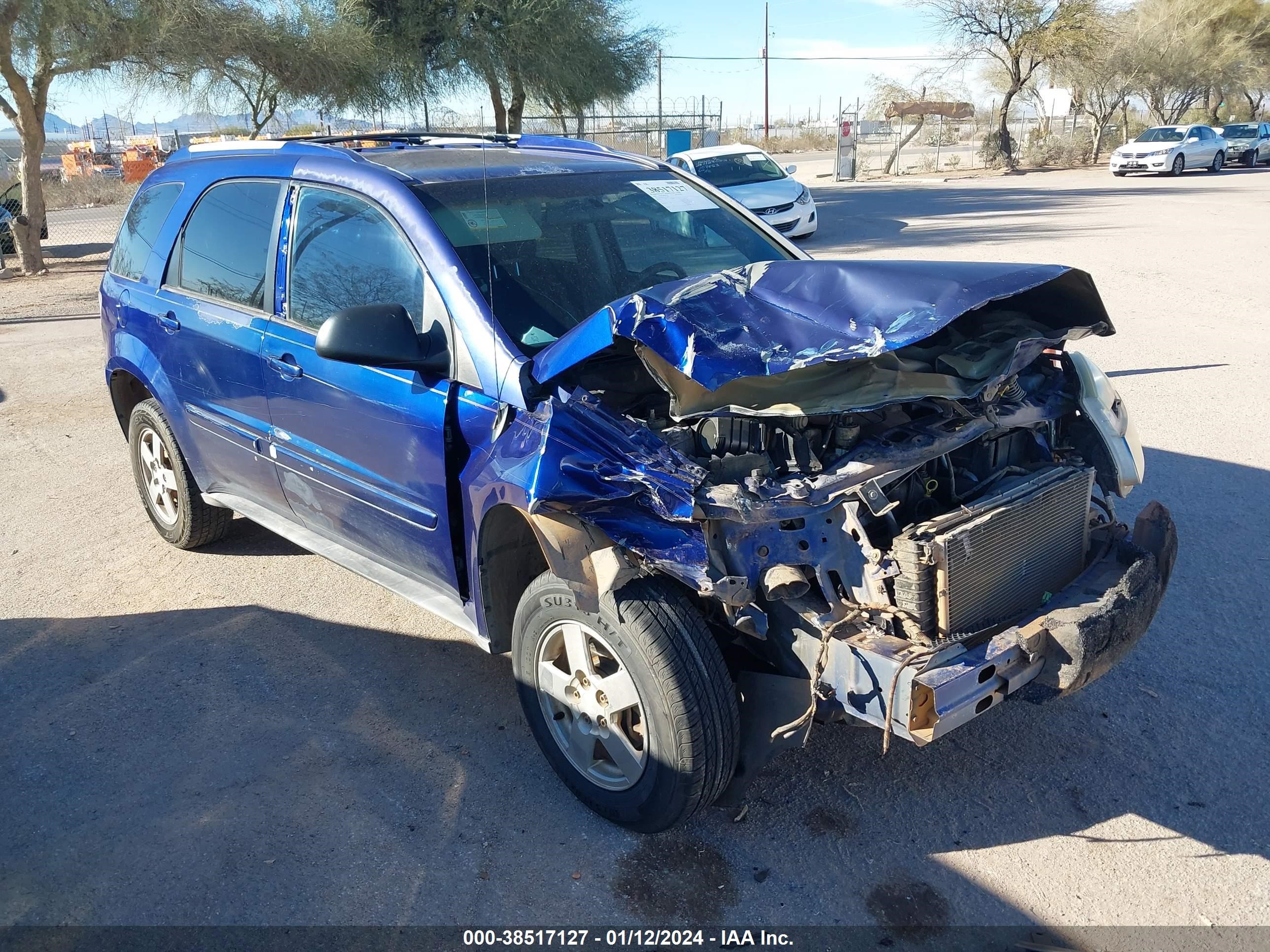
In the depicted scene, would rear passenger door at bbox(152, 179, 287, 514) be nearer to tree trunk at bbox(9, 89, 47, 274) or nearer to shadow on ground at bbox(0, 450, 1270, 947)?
shadow on ground at bbox(0, 450, 1270, 947)

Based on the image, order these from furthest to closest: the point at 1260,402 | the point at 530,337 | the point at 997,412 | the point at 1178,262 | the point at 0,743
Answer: the point at 1178,262, the point at 1260,402, the point at 0,743, the point at 530,337, the point at 997,412

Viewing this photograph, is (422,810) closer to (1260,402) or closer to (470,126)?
(1260,402)

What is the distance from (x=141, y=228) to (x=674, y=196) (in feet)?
9.25

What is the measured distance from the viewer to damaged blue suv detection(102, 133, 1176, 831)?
272 cm

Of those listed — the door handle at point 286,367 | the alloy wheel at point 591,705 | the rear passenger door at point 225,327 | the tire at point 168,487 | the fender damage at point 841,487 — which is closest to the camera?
the fender damage at point 841,487

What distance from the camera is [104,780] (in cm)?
346

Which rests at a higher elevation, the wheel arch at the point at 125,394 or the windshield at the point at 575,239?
the windshield at the point at 575,239

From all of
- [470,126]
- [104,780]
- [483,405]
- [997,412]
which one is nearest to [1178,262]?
[997,412]

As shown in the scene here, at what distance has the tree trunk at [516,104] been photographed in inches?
870

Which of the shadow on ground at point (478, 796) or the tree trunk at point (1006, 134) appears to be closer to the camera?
the shadow on ground at point (478, 796)

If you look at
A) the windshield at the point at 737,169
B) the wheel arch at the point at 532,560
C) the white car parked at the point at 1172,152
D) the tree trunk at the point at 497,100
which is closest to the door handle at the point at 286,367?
the wheel arch at the point at 532,560

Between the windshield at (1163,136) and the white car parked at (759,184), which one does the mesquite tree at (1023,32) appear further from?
the white car parked at (759,184)

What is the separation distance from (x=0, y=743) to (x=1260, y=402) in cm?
746

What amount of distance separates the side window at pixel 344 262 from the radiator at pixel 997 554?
185 cm
